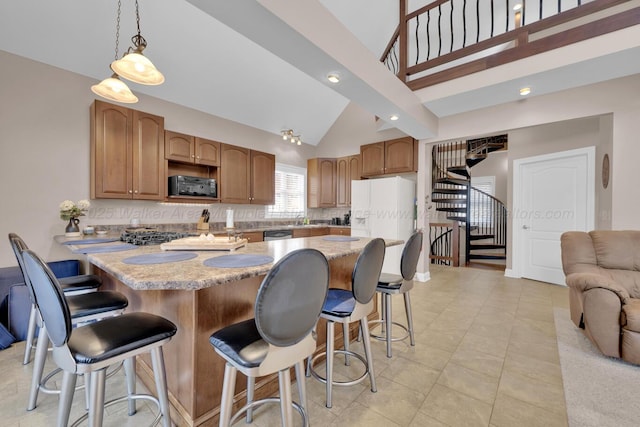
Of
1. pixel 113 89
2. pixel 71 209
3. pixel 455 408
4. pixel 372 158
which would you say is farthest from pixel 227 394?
pixel 372 158

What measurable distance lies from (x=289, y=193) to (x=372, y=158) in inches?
77.0

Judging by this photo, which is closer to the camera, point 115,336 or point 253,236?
point 115,336

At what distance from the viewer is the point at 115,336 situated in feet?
3.47

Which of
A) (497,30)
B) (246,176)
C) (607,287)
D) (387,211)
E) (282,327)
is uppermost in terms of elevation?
(497,30)

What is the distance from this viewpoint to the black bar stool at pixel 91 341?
2.99 feet

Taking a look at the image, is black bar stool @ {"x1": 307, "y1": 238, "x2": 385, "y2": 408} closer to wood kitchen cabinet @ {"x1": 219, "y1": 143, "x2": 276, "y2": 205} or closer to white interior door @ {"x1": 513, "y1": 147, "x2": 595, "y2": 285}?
wood kitchen cabinet @ {"x1": 219, "y1": 143, "x2": 276, "y2": 205}

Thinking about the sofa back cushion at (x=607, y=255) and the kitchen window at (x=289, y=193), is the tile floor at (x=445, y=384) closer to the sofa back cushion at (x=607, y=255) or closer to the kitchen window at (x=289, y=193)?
the sofa back cushion at (x=607, y=255)

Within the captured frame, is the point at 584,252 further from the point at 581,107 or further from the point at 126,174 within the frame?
the point at 126,174

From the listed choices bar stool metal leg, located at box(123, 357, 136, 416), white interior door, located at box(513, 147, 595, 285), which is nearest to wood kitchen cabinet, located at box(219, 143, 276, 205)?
bar stool metal leg, located at box(123, 357, 136, 416)

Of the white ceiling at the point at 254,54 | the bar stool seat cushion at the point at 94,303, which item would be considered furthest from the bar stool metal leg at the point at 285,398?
Result: the white ceiling at the point at 254,54

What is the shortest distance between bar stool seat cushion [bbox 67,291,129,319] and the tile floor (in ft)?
2.01

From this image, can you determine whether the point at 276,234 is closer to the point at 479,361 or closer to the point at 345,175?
the point at 345,175

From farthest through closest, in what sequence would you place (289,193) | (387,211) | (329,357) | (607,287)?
1. (289,193)
2. (387,211)
3. (607,287)
4. (329,357)

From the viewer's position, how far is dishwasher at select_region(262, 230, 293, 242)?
4449 millimetres
